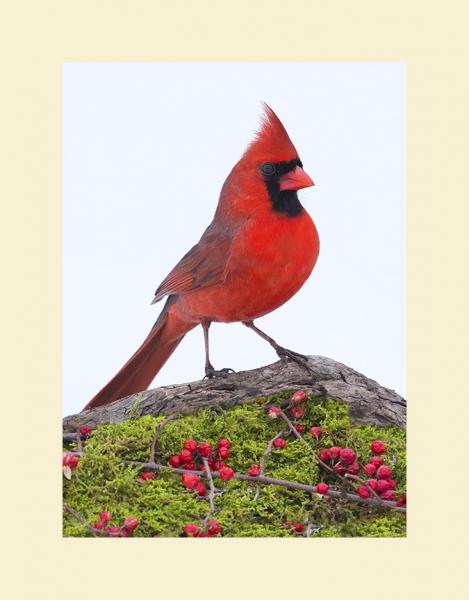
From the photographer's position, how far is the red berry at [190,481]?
3.25m

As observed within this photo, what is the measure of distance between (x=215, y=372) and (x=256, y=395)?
224mm

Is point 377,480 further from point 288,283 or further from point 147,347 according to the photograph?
point 147,347

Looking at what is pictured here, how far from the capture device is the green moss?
320 cm

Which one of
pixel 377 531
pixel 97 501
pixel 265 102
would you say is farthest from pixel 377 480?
pixel 265 102

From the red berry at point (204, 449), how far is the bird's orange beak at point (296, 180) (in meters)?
0.96

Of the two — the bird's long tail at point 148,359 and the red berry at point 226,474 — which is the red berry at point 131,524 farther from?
the bird's long tail at point 148,359

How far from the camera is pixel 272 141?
11.6ft

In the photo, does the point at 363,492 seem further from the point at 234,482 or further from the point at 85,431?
the point at 85,431

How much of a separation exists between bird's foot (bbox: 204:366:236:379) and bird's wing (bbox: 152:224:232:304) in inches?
12.5

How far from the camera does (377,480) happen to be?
333 centimetres

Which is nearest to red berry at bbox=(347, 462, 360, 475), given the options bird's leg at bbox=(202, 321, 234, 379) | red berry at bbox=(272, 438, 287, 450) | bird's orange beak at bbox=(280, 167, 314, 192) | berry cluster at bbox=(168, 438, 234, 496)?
red berry at bbox=(272, 438, 287, 450)

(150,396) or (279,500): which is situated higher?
(150,396)

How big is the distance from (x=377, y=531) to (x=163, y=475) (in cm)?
73

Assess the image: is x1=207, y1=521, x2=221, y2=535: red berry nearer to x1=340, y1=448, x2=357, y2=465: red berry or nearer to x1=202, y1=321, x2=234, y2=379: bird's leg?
x1=340, y1=448, x2=357, y2=465: red berry
